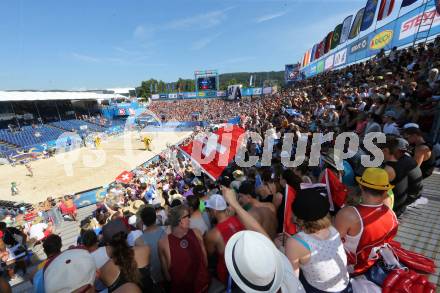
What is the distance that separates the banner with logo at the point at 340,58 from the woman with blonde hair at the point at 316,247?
2889 cm

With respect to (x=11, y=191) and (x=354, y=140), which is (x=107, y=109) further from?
(x=354, y=140)

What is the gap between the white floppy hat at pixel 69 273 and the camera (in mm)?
1869

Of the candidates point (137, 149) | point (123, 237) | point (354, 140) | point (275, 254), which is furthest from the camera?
point (137, 149)

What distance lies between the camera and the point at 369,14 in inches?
851

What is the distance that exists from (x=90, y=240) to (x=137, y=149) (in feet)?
94.1

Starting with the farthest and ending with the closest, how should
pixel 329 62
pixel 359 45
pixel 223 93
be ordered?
pixel 223 93, pixel 329 62, pixel 359 45

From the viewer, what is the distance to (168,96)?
A: 70.2m

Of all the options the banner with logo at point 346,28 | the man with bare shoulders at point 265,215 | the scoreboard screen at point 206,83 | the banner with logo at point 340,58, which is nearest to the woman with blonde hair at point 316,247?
the man with bare shoulders at point 265,215

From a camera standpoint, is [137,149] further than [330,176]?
Yes

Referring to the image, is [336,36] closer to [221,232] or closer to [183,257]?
[221,232]

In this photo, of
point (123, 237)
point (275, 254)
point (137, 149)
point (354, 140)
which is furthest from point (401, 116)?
point (137, 149)

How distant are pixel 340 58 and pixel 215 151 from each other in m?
26.6

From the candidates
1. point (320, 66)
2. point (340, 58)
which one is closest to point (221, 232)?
point (340, 58)

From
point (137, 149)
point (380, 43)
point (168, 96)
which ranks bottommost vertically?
point (137, 149)
